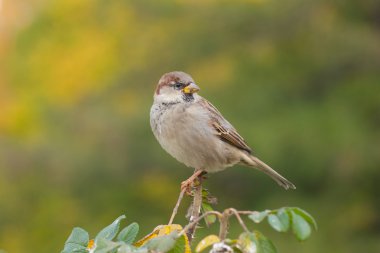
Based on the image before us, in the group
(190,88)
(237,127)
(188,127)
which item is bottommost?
(188,127)

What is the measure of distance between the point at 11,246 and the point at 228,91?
3.34 metres

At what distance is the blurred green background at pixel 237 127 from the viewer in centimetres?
922

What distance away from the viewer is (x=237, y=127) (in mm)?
8984

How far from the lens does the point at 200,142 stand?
10.9 ft

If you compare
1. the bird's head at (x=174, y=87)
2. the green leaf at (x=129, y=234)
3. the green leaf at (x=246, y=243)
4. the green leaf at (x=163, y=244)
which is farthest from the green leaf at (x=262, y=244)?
the bird's head at (x=174, y=87)

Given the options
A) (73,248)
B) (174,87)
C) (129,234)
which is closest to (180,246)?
(129,234)

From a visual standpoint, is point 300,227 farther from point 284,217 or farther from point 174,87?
point 174,87

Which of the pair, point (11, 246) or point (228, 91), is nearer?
point (228, 91)

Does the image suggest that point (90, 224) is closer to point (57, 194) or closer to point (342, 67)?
point (57, 194)

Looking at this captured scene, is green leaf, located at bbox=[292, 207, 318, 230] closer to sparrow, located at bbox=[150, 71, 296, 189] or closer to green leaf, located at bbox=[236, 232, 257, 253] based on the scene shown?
green leaf, located at bbox=[236, 232, 257, 253]

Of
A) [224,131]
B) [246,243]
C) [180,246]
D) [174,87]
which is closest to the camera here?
[246,243]

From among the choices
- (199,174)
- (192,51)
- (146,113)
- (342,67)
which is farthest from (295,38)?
(199,174)

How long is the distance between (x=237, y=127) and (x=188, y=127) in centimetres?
575

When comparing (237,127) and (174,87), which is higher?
(237,127)
